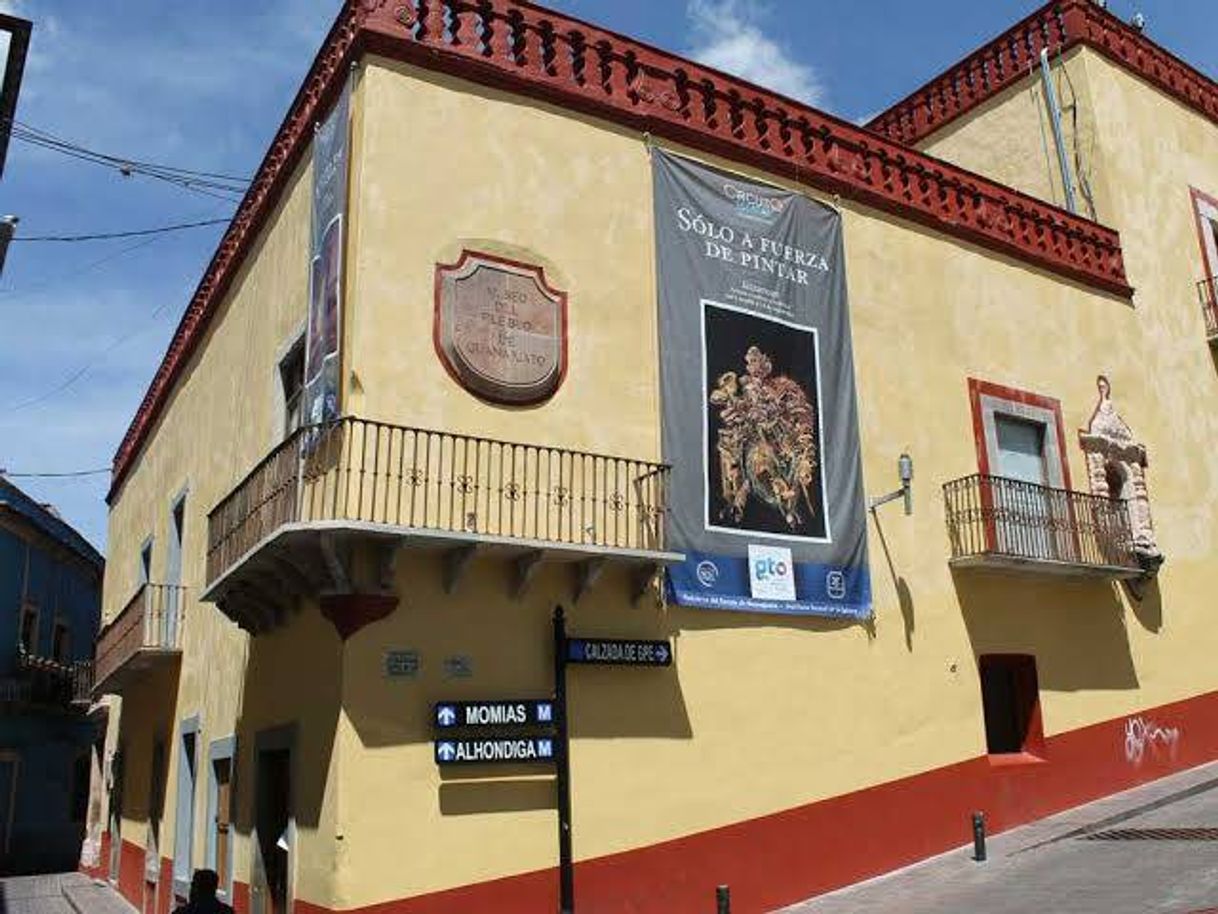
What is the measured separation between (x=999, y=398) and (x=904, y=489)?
9.20 ft

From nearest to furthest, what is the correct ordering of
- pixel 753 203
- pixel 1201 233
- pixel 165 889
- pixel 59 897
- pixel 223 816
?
pixel 223 816 → pixel 753 203 → pixel 165 889 → pixel 1201 233 → pixel 59 897

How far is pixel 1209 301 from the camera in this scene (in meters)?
16.4

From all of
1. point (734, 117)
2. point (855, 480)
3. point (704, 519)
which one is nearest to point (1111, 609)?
point (855, 480)

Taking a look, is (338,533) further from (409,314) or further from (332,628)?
(409,314)

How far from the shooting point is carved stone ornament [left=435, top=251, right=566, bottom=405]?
30.6ft

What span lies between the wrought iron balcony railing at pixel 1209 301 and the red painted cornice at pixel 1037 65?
9.28 ft

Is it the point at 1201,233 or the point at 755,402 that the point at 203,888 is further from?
the point at 1201,233

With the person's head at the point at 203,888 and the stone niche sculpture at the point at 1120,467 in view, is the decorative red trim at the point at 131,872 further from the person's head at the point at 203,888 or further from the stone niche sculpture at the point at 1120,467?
the stone niche sculpture at the point at 1120,467

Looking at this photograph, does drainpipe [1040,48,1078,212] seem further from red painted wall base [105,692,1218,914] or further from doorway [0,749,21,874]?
doorway [0,749,21,874]

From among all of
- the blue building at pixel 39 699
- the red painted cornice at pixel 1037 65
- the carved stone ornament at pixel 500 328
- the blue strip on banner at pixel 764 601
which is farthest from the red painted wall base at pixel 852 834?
the blue building at pixel 39 699

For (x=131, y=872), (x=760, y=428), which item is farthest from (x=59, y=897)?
(x=760, y=428)

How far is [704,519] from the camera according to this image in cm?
1022

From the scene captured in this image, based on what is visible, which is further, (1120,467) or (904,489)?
(1120,467)

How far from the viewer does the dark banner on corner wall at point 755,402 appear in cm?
1030
